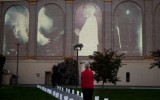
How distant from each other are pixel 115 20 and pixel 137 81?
33.4 feet

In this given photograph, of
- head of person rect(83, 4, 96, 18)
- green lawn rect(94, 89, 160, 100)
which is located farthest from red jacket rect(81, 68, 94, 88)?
head of person rect(83, 4, 96, 18)

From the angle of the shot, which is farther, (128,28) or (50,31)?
(50,31)

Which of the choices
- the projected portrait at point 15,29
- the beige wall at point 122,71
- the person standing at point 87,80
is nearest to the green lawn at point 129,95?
the person standing at point 87,80

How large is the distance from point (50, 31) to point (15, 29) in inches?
237

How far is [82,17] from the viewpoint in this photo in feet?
211

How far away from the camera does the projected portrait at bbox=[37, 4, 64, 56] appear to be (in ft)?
212

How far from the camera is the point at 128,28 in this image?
63312mm

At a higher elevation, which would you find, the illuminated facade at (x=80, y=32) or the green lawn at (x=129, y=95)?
the illuminated facade at (x=80, y=32)

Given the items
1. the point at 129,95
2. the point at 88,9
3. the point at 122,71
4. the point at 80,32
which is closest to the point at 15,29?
the point at 80,32

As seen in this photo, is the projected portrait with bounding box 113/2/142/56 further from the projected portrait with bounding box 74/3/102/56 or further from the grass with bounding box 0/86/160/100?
the grass with bounding box 0/86/160/100

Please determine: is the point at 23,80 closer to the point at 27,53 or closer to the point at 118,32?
the point at 27,53

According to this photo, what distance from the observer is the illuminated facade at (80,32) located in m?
62.2

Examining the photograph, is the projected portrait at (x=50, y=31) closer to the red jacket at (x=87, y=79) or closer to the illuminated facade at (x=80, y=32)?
the illuminated facade at (x=80, y=32)

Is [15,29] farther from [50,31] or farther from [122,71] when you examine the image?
[122,71]
